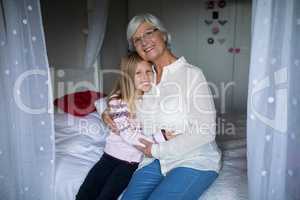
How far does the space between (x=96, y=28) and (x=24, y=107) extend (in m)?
1.55

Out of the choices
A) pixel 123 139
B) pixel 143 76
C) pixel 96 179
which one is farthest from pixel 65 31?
pixel 96 179

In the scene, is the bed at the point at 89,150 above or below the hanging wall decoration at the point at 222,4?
below

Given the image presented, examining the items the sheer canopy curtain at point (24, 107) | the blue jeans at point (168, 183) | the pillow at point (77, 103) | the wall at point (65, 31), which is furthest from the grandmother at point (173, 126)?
the wall at point (65, 31)

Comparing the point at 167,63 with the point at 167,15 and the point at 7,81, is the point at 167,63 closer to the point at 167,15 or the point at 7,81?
the point at 7,81

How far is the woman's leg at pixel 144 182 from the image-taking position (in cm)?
138

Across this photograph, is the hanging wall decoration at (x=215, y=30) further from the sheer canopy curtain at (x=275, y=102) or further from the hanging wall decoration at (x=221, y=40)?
the sheer canopy curtain at (x=275, y=102)

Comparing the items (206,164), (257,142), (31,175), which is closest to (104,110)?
(31,175)

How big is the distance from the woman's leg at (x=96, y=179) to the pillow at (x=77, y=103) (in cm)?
90

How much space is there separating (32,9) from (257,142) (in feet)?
3.52

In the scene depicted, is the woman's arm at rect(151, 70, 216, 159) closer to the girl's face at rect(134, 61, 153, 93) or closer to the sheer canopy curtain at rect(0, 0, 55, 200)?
the girl's face at rect(134, 61, 153, 93)

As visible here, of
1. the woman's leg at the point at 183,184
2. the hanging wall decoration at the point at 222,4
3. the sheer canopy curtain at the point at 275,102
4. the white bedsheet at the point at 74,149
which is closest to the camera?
the sheer canopy curtain at the point at 275,102

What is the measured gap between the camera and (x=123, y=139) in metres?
1.61

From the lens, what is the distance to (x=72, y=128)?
2195 millimetres

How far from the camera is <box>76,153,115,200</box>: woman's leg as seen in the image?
4.77 ft
